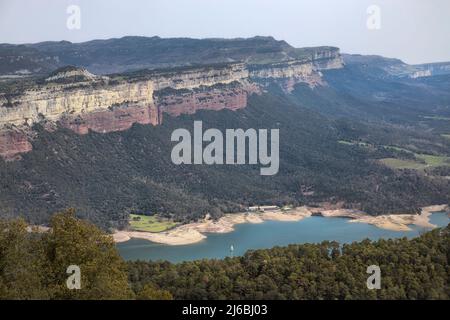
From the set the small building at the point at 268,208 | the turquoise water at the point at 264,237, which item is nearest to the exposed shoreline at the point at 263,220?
the turquoise water at the point at 264,237

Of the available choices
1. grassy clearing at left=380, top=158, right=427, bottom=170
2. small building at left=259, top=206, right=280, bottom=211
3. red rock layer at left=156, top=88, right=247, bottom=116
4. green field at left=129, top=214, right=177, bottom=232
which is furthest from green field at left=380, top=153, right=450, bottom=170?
green field at left=129, top=214, right=177, bottom=232

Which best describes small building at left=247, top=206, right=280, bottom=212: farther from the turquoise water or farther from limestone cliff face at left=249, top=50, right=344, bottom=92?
limestone cliff face at left=249, top=50, right=344, bottom=92

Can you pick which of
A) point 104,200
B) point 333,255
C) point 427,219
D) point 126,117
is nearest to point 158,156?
point 126,117

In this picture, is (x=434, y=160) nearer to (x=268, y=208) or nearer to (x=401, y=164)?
(x=401, y=164)

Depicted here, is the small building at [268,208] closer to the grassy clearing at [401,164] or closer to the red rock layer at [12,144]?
the grassy clearing at [401,164]

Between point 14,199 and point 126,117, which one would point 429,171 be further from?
point 14,199

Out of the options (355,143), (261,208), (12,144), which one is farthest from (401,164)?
(12,144)
